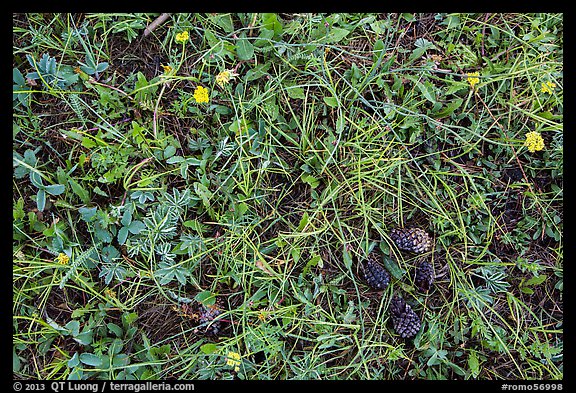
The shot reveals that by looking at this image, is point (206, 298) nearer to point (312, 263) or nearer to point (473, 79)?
point (312, 263)

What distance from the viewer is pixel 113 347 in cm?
187

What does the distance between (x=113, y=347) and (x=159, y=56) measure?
4.78 feet

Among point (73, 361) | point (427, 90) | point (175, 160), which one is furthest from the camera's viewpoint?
point (427, 90)

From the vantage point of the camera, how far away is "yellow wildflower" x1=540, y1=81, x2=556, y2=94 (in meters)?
2.03

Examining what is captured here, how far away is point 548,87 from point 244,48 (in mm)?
1590

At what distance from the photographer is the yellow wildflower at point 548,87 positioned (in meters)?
2.03

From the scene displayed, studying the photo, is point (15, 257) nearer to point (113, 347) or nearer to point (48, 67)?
point (113, 347)

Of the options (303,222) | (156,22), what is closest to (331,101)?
(303,222)

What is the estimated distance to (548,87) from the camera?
2059mm

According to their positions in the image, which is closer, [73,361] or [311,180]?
[73,361]

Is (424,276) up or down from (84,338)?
up

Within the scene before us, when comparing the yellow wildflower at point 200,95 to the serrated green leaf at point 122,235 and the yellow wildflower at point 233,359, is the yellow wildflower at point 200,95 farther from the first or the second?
the yellow wildflower at point 233,359

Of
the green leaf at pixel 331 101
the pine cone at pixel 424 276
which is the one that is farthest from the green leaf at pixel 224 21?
the pine cone at pixel 424 276

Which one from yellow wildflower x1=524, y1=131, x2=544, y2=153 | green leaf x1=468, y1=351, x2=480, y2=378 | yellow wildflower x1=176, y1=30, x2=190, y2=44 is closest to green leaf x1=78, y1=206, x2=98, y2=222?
yellow wildflower x1=176, y1=30, x2=190, y2=44
